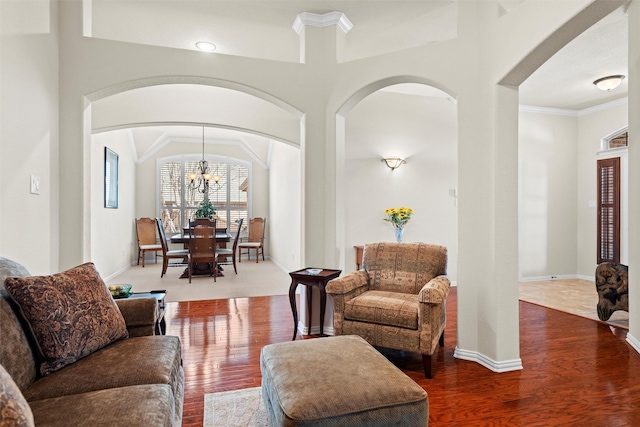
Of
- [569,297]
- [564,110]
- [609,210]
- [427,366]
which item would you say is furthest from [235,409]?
[564,110]

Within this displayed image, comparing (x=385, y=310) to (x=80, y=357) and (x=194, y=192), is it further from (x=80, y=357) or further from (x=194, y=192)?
(x=194, y=192)

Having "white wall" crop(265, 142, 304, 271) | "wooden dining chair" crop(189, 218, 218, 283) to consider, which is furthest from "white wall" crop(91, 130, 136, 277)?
"white wall" crop(265, 142, 304, 271)

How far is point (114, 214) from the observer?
23.1 feet

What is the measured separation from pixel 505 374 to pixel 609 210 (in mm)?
4836

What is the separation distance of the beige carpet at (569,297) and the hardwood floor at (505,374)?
0.33 m

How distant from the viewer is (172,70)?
10.5 feet

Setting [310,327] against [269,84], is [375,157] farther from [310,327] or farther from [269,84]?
[310,327]

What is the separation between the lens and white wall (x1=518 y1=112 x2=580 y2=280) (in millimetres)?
6242

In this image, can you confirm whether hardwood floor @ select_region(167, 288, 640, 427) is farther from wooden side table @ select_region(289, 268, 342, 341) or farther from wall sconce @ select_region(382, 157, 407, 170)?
wall sconce @ select_region(382, 157, 407, 170)

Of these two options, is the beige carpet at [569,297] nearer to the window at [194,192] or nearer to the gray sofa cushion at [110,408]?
the gray sofa cushion at [110,408]

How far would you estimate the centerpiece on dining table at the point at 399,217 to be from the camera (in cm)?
531

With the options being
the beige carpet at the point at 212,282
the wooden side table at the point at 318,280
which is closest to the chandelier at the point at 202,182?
the beige carpet at the point at 212,282

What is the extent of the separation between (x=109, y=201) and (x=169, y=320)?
3.68 metres

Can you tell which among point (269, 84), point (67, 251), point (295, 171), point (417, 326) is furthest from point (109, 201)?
point (417, 326)
